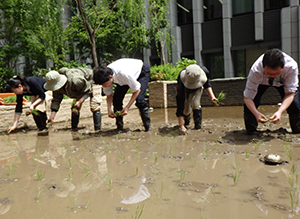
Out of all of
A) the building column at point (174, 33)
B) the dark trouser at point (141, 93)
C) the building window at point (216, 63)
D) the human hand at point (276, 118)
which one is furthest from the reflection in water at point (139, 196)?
the building window at point (216, 63)

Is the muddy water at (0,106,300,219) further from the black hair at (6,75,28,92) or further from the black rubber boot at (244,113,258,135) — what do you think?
the black hair at (6,75,28,92)

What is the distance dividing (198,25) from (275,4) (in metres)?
Answer: 4.32

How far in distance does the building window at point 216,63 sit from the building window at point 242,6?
2.55 metres

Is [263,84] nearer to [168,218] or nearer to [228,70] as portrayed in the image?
[168,218]

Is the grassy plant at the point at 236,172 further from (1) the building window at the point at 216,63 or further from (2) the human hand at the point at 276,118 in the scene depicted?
(1) the building window at the point at 216,63

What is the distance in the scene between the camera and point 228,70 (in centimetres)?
1642

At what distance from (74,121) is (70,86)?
901 millimetres

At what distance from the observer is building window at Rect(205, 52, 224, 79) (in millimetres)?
17172

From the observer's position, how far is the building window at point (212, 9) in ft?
55.4

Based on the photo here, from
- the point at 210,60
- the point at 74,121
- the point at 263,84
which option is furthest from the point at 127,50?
the point at 263,84

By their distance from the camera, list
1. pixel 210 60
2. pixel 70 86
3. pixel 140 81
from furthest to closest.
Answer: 1. pixel 210 60
2. pixel 70 86
3. pixel 140 81

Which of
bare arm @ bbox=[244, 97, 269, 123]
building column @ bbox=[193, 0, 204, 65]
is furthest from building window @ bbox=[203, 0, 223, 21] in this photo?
bare arm @ bbox=[244, 97, 269, 123]

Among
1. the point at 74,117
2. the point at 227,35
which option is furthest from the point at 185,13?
the point at 74,117

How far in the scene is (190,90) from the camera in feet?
16.1
